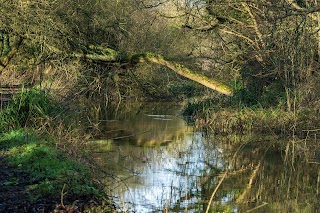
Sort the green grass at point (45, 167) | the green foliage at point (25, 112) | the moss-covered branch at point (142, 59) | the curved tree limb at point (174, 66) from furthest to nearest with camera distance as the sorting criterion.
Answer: the curved tree limb at point (174, 66) < the moss-covered branch at point (142, 59) < the green foliage at point (25, 112) < the green grass at point (45, 167)

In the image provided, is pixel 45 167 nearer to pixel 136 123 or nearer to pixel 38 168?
pixel 38 168

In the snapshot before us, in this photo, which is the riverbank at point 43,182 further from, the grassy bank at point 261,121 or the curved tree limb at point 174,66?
the grassy bank at point 261,121

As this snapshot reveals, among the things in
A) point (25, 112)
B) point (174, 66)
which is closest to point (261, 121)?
point (174, 66)

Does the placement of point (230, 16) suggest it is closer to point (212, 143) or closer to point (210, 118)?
point (210, 118)

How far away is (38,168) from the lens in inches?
286

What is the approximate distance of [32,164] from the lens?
748cm

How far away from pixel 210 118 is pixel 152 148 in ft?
12.1

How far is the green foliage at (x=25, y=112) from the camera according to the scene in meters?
10.8

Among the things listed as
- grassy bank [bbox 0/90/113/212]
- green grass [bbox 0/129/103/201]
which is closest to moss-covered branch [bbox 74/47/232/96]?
grassy bank [bbox 0/90/113/212]

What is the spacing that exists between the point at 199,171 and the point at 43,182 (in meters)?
4.21

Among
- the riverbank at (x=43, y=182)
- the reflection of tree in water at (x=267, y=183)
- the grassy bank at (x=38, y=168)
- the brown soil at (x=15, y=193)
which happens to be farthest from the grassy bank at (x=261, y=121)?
the brown soil at (x=15, y=193)

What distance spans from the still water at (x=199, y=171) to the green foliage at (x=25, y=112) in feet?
4.32

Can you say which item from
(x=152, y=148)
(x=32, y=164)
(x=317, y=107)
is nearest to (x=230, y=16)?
(x=317, y=107)

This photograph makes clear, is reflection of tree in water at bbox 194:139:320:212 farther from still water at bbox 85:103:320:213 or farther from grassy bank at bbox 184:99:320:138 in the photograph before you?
grassy bank at bbox 184:99:320:138
